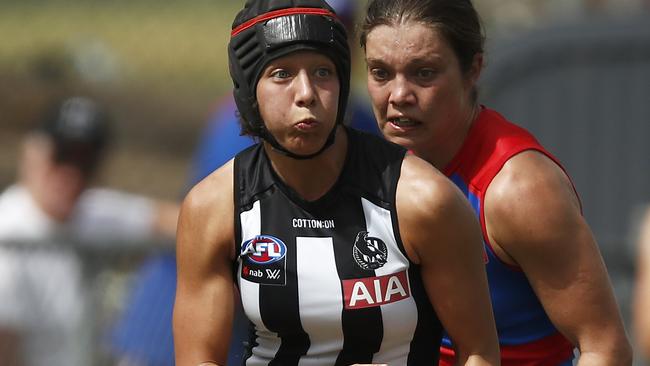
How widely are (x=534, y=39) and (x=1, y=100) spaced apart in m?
9.13

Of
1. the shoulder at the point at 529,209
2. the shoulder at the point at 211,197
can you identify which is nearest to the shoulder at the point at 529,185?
the shoulder at the point at 529,209

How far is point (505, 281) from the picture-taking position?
155 inches

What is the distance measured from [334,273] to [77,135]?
167 inches

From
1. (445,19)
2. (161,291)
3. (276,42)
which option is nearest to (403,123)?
(445,19)

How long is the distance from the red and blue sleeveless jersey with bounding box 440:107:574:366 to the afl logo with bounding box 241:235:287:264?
657mm

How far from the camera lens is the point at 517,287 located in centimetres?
393

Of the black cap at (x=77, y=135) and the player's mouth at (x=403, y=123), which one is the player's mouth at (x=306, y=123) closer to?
the player's mouth at (x=403, y=123)

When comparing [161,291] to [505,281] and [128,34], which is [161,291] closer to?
[505,281]

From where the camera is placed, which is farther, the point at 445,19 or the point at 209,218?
the point at 445,19

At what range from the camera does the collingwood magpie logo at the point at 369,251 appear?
3457 mm

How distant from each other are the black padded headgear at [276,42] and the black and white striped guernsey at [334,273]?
0.15 m

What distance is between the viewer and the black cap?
7.39 m

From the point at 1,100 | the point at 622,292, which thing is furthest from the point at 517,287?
the point at 1,100

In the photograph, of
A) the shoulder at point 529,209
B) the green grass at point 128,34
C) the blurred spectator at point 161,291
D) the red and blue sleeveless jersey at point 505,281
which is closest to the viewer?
the shoulder at point 529,209
